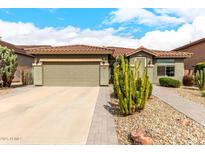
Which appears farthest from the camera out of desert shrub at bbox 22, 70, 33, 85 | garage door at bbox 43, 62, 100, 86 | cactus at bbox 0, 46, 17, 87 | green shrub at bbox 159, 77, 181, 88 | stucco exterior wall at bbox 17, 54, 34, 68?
stucco exterior wall at bbox 17, 54, 34, 68

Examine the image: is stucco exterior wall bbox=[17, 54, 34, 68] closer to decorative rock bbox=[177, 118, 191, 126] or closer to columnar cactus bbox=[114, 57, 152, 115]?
columnar cactus bbox=[114, 57, 152, 115]

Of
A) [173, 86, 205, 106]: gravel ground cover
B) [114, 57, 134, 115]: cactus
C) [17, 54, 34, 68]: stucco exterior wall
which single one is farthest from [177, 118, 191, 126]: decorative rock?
[17, 54, 34, 68]: stucco exterior wall

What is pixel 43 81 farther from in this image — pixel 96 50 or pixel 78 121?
pixel 78 121

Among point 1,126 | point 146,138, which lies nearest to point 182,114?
point 146,138

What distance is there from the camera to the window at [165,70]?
24.4m

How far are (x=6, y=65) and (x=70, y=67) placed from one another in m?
5.71

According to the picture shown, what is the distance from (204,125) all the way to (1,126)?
647 cm

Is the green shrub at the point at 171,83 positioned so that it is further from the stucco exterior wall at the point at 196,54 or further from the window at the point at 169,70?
the stucco exterior wall at the point at 196,54

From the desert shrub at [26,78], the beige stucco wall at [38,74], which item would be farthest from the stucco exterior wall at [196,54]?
the desert shrub at [26,78]

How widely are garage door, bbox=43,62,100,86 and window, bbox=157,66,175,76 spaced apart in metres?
7.23

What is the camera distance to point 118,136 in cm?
618

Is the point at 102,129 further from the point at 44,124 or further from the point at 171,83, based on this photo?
the point at 171,83

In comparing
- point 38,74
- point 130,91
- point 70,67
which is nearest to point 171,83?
point 70,67

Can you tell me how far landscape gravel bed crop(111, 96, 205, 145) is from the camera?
5.89 meters
